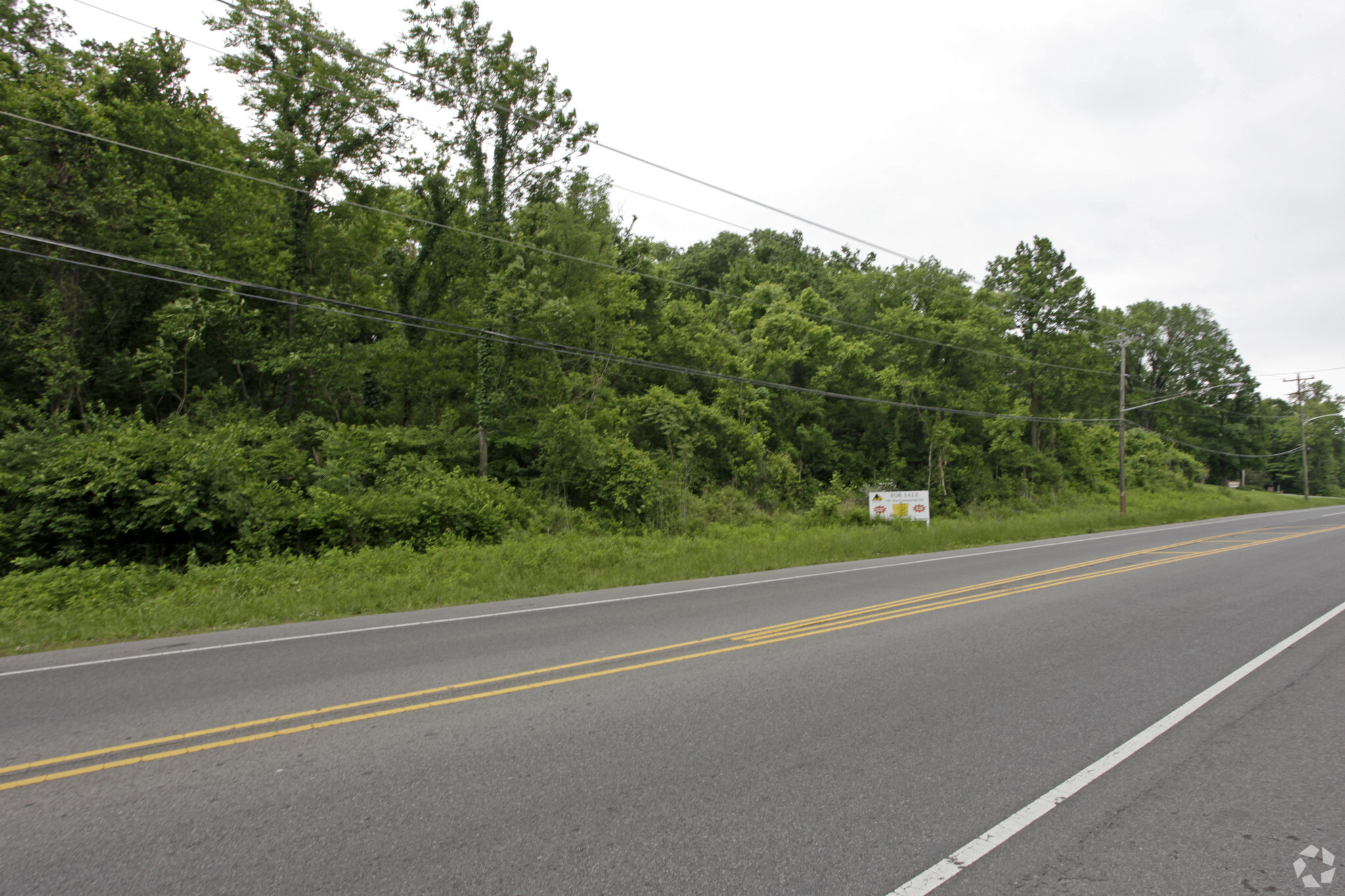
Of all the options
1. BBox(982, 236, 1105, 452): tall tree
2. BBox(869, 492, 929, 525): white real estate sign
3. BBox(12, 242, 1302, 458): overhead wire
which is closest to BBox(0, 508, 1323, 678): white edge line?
BBox(869, 492, 929, 525): white real estate sign

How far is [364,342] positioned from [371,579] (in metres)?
16.8

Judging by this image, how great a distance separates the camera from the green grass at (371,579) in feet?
30.6

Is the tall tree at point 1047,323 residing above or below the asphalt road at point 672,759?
above

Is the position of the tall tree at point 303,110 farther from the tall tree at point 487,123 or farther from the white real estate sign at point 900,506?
the white real estate sign at point 900,506

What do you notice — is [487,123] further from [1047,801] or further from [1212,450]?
[1212,450]

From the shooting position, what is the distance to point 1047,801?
383 cm

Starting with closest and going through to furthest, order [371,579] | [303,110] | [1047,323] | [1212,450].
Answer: [371,579] → [303,110] → [1047,323] → [1212,450]

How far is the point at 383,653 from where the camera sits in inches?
291

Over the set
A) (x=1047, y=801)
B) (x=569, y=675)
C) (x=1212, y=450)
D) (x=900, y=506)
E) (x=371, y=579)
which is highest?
(x=1212, y=450)

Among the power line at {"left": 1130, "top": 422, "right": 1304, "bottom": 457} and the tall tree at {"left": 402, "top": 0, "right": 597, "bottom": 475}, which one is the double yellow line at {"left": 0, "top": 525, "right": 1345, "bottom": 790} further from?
the power line at {"left": 1130, "top": 422, "right": 1304, "bottom": 457}

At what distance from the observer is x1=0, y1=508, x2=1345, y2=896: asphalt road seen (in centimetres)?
322

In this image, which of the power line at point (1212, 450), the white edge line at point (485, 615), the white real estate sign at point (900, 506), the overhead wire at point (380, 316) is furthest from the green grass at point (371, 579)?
the power line at point (1212, 450)

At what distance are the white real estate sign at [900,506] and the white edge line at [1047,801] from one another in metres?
17.9

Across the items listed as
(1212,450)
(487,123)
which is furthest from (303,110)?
(1212,450)
